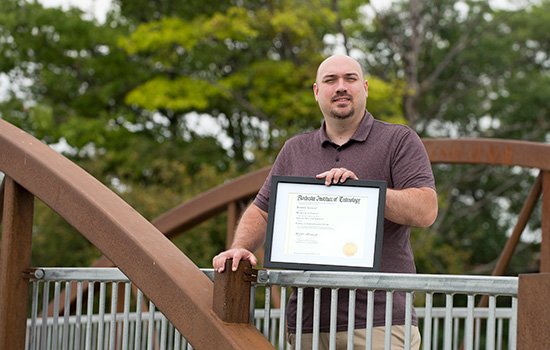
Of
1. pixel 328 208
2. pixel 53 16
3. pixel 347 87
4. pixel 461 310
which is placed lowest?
pixel 461 310

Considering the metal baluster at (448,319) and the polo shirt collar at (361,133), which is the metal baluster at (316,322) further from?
the polo shirt collar at (361,133)

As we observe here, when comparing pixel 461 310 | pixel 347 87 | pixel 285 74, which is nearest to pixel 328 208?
pixel 347 87

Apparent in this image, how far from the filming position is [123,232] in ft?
9.03

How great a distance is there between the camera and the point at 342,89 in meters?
3.07

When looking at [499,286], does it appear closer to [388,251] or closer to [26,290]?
[388,251]

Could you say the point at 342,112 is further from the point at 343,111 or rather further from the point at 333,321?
the point at 333,321

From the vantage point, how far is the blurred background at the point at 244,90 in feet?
58.2

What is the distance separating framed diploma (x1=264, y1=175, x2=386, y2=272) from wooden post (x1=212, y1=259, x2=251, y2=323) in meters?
0.10

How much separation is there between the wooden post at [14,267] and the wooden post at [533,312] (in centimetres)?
211

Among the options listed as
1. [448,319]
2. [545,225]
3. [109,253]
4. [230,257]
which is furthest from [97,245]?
[545,225]

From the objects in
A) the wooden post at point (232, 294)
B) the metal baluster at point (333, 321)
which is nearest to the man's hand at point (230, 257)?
the wooden post at point (232, 294)

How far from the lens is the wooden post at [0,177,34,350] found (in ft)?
10.6

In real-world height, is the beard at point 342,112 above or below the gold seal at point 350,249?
above

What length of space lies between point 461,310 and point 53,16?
16208mm
